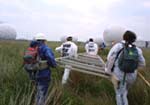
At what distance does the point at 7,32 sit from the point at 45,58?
6623cm

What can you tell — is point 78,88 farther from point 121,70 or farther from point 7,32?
point 7,32

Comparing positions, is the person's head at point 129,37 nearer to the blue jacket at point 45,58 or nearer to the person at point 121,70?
the person at point 121,70

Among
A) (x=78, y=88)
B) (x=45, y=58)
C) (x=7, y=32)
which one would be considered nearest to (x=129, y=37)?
(x=45, y=58)

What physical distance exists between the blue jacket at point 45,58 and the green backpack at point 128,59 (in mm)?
1718

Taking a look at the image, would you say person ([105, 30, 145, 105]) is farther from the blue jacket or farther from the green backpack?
the blue jacket

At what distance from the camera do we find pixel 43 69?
7727 mm

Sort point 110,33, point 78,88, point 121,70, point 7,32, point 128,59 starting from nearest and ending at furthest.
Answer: point 128,59 → point 121,70 → point 78,88 → point 110,33 → point 7,32

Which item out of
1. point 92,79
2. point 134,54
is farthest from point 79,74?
point 134,54

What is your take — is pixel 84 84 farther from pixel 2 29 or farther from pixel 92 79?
pixel 2 29

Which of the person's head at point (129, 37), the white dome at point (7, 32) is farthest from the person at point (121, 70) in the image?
the white dome at point (7, 32)

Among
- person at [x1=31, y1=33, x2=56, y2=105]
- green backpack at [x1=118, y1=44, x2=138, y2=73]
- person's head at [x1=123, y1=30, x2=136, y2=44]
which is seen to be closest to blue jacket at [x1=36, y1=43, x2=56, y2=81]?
person at [x1=31, y1=33, x2=56, y2=105]

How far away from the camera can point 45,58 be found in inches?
305

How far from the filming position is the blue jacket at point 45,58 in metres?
7.60

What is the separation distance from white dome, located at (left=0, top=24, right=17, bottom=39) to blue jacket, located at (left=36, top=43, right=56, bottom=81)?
65141 mm
